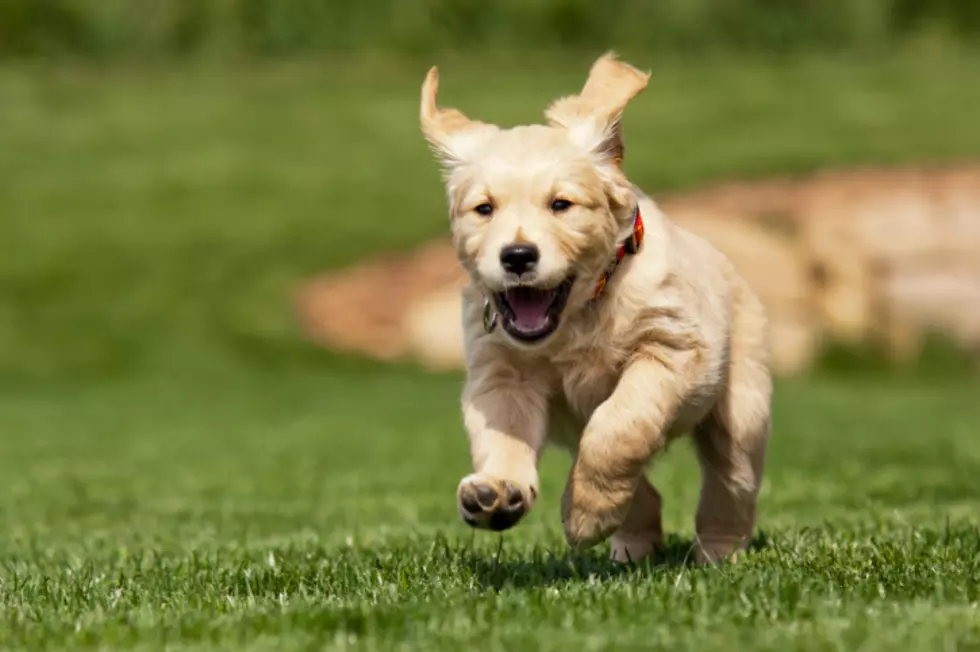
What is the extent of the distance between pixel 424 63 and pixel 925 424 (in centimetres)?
1894

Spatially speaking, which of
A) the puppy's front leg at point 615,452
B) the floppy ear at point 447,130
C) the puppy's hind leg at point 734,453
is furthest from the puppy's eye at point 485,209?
the puppy's hind leg at point 734,453

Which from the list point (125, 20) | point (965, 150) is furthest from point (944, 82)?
point (125, 20)

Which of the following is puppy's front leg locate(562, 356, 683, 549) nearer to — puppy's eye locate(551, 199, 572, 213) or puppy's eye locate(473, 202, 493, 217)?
puppy's eye locate(551, 199, 572, 213)

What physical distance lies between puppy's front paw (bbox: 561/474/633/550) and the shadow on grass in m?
0.13

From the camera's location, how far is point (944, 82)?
96.1 feet

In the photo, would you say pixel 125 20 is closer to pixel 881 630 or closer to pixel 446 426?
pixel 446 426

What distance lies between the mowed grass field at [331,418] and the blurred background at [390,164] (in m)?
0.09

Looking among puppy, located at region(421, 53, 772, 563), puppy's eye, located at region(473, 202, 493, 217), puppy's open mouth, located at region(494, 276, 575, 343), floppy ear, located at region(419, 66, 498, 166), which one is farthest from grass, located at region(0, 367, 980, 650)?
floppy ear, located at region(419, 66, 498, 166)

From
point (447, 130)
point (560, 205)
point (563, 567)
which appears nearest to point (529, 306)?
point (560, 205)

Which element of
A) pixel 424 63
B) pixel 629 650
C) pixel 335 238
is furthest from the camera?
pixel 424 63

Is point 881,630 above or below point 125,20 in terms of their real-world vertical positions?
below

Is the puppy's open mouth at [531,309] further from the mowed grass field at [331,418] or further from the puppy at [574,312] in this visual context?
the mowed grass field at [331,418]

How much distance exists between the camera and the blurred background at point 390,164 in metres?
21.3

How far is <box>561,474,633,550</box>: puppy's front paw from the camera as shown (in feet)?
16.1
